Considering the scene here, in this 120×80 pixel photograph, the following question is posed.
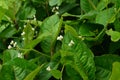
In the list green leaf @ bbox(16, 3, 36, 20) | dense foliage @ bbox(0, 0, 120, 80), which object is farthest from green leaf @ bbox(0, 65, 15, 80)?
green leaf @ bbox(16, 3, 36, 20)

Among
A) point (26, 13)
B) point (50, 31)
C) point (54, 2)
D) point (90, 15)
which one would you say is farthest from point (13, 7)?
point (90, 15)

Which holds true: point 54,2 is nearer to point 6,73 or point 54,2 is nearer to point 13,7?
point 13,7

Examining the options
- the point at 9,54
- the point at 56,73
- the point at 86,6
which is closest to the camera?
the point at 56,73

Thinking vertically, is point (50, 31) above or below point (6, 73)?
above

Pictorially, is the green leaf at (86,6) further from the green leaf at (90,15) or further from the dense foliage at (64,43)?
the green leaf at (90,15)

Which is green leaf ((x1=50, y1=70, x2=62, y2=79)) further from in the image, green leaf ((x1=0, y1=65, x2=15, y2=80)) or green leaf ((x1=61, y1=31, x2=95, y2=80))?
green leaf ((x1=0, y1=65, x2=15, y2=80))

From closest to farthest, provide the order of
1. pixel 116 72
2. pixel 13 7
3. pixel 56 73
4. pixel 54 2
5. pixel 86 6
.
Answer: pixel 116 72, pixel 56 73, pixel 86 6, pixel 54 2, pixel 13 7

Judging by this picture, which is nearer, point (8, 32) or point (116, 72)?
point (116, 72)

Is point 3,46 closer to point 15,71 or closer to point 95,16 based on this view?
point 15,71
